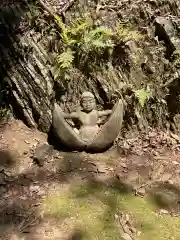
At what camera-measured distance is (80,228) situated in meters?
4.64

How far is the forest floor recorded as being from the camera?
4629 mm

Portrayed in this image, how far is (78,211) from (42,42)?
3.53m

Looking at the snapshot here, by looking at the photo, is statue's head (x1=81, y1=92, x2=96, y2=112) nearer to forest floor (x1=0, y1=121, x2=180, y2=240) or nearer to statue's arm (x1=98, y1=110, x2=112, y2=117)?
statue's arm (x1=98, y1=110, x2=112, y2=117)

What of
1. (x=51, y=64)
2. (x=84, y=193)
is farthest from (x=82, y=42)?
(x=84, y=193)

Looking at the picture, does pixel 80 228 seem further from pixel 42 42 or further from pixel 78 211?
pixel 42 42

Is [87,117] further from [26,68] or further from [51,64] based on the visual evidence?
[26,68]

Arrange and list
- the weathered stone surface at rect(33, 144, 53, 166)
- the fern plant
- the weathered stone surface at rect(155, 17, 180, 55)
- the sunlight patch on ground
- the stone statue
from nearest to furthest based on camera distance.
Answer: the sunlight patch on ground
the weathered stone surface at rect(33, 144, 53, 166)
the stone statue
the fern plant
the weathered stone surface at rect(155, 17, 180, 55)

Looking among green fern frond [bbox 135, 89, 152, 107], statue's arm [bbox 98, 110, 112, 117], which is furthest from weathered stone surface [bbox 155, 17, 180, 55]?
statue's arm [bbox 98, 110, 112, 117]

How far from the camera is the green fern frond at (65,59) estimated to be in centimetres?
616

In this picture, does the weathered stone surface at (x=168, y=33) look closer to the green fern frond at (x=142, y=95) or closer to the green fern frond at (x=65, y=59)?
the green fern frond at (x=142, y=95)

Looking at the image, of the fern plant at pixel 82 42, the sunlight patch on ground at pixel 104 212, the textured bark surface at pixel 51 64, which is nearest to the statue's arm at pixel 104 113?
the textured bark surface at pixel 51 64

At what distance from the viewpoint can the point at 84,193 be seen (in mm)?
5277

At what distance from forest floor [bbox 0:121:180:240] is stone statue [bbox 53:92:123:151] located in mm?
265

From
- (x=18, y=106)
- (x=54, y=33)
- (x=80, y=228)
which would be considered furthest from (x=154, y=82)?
(x=80, y=228)
